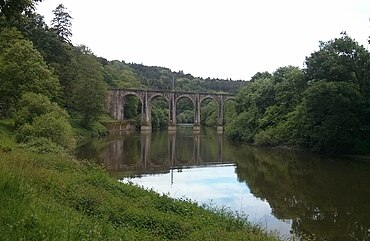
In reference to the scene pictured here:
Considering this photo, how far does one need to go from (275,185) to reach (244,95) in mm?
44385

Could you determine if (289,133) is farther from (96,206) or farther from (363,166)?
(96,206)

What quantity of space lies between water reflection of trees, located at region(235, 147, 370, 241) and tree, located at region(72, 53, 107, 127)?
81.5 ft

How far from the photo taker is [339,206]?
19.0m

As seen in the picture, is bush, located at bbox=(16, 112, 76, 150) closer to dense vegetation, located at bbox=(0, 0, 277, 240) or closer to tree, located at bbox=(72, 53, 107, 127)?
dense vegetation, located at bbox=(0, 0, 277, 240)

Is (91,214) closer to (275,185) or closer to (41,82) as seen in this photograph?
(275,185)

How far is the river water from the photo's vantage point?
637 inches

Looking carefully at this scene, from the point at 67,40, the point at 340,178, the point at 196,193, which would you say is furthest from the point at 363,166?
the point at 67,40

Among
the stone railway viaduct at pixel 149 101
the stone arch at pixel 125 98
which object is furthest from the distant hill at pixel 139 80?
the stone railway viaduct at pixel 149 101

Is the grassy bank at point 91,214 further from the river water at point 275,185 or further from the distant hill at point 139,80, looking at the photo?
the distant hill at point 139,80

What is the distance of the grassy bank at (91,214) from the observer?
6391 mm

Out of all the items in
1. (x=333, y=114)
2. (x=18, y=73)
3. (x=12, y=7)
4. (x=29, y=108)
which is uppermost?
(x=18, y=73)

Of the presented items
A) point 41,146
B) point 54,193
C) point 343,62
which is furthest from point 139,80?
point 54,193

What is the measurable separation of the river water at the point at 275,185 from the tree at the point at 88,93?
17854 mm

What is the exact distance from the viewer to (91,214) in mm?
10102
